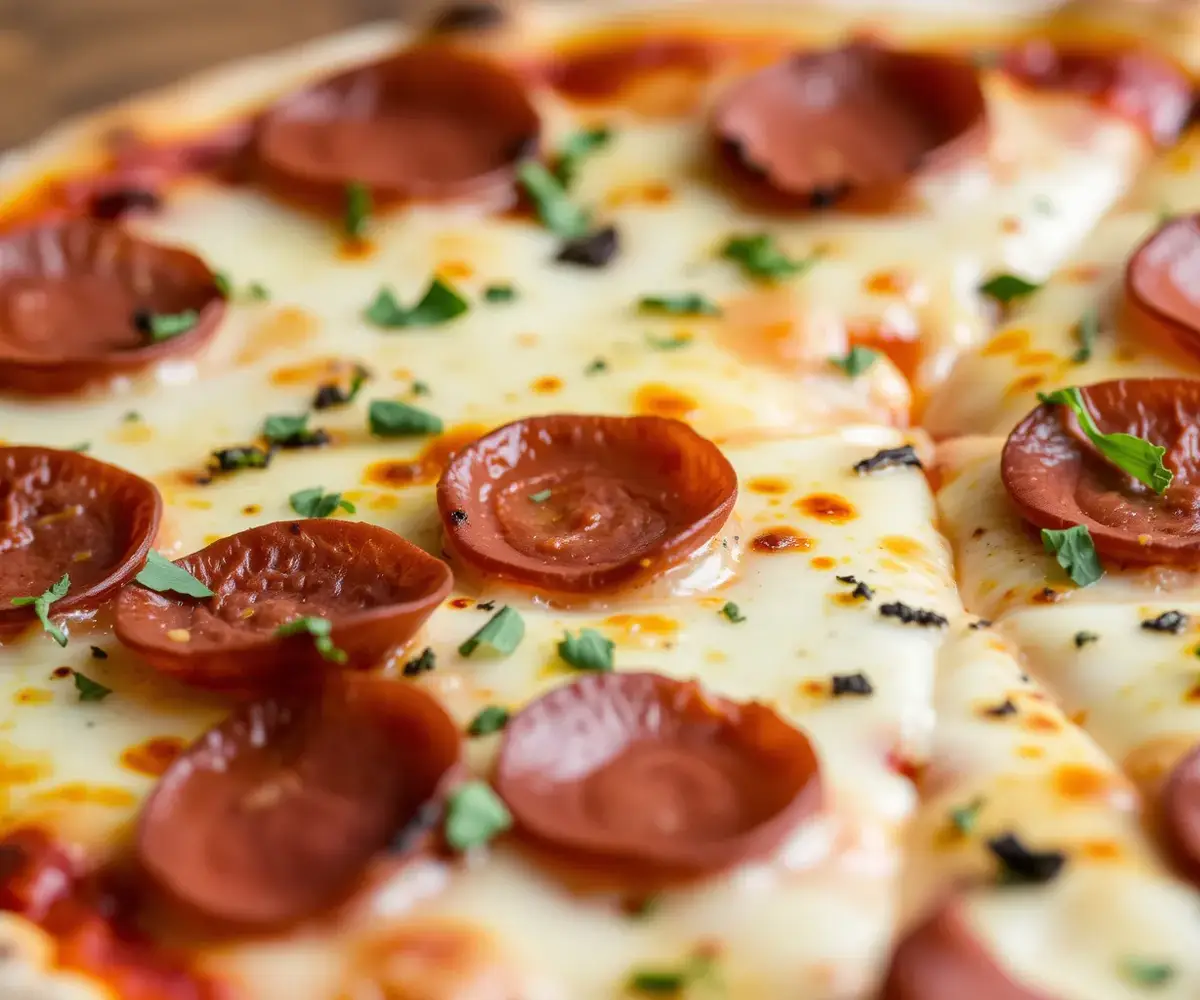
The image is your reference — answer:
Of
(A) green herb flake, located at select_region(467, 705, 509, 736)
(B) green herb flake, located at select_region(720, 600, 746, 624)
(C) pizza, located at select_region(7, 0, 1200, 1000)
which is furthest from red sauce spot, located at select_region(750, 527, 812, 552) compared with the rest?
(A) green herb flake, located at select_region(467, 705, 509, 736)

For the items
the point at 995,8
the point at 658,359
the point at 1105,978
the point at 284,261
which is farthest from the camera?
the point at 995,8

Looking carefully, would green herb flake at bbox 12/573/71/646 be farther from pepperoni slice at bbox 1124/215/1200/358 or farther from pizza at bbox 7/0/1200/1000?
pepperoni slice at bbox 1124/215/1200/358

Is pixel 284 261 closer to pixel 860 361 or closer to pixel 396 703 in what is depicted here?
pixel 860 361

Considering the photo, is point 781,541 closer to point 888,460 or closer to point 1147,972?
point 888,460

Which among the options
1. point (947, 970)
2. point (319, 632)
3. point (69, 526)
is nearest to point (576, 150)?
point (69, 526)

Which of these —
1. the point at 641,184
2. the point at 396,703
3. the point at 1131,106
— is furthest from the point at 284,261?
the point at 1131,106

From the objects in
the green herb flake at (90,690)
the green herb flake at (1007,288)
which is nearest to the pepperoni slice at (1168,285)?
the green herb flake at (1007,288)

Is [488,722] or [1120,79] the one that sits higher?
[1120,79]
